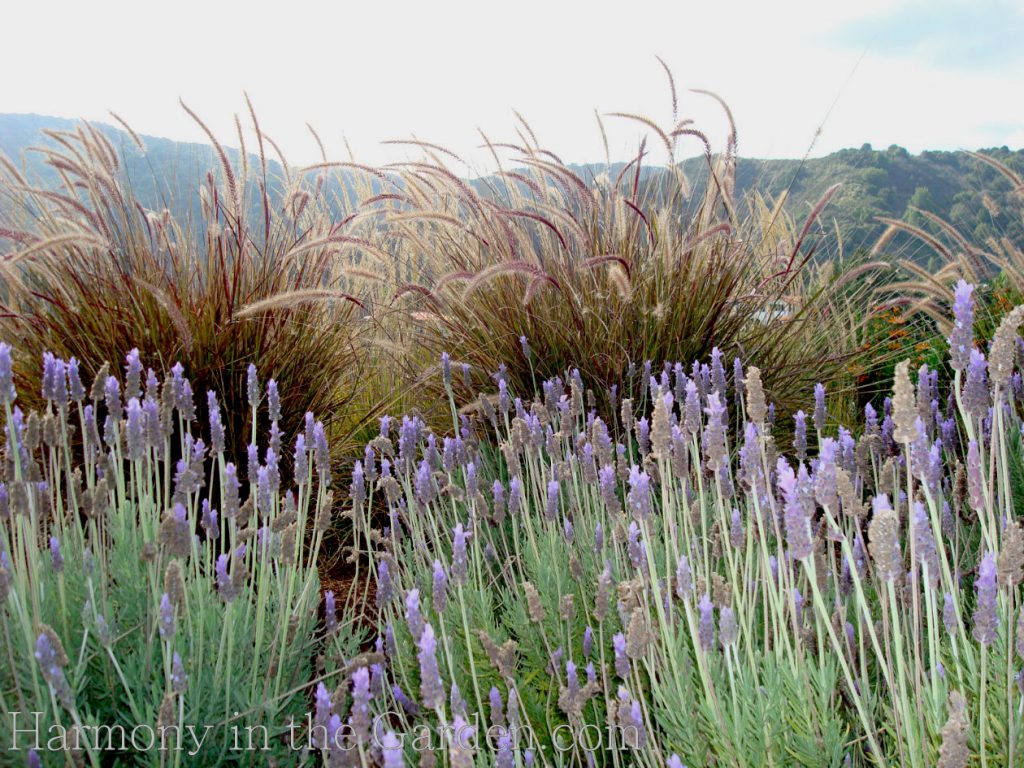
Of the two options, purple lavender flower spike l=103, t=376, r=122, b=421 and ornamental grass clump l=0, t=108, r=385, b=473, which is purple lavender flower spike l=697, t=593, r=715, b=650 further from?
ornamental grass clump l=0, t=108, r=385, b=473

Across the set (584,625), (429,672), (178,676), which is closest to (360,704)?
(429,672)

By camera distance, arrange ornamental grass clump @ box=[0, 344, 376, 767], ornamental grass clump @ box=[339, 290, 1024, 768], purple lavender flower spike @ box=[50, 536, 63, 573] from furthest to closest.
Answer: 1. purple lavender flower spike @ box=[50, 536, 63, 573]
2. ornamental grass clump @ box=[0, 344, 376, 767]
3. ornamental grass clump @ box=[339, 290, 1024, 768]

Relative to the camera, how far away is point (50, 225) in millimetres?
3934

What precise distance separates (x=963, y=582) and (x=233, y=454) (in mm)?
2651

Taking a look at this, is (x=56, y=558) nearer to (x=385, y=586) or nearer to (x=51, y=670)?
(x=51, y=670)

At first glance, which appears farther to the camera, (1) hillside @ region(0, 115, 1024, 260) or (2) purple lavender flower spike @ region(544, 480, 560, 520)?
(1) hillside @ region(0, 115, 1024, 260)

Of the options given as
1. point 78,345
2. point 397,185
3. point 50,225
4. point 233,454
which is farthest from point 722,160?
point 50,225

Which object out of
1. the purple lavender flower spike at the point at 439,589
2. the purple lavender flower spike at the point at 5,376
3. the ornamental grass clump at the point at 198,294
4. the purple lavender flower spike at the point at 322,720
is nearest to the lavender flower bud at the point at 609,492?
the purple lavender flower spike at the point at 439,589

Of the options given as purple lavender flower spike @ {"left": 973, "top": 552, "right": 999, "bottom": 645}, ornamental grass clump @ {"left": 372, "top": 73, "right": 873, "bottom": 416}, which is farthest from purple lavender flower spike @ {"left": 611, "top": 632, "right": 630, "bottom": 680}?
ornamental grass clump @ {"left": 372, "top": 73, "right": 873, "bottom": 416}

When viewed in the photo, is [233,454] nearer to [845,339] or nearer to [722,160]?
[722,160]

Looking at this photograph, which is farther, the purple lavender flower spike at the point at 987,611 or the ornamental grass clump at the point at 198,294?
the ornamental grass clump at the point at 198,294

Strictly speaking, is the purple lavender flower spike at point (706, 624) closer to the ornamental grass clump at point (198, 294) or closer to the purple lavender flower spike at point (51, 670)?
the purple lavender flower spike at point (51, 670)

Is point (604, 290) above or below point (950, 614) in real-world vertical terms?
above

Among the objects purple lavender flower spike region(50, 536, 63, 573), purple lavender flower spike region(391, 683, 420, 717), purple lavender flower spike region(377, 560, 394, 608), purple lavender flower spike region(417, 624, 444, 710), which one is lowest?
purple lavender flower spike region(391, 683, 420, 717)
